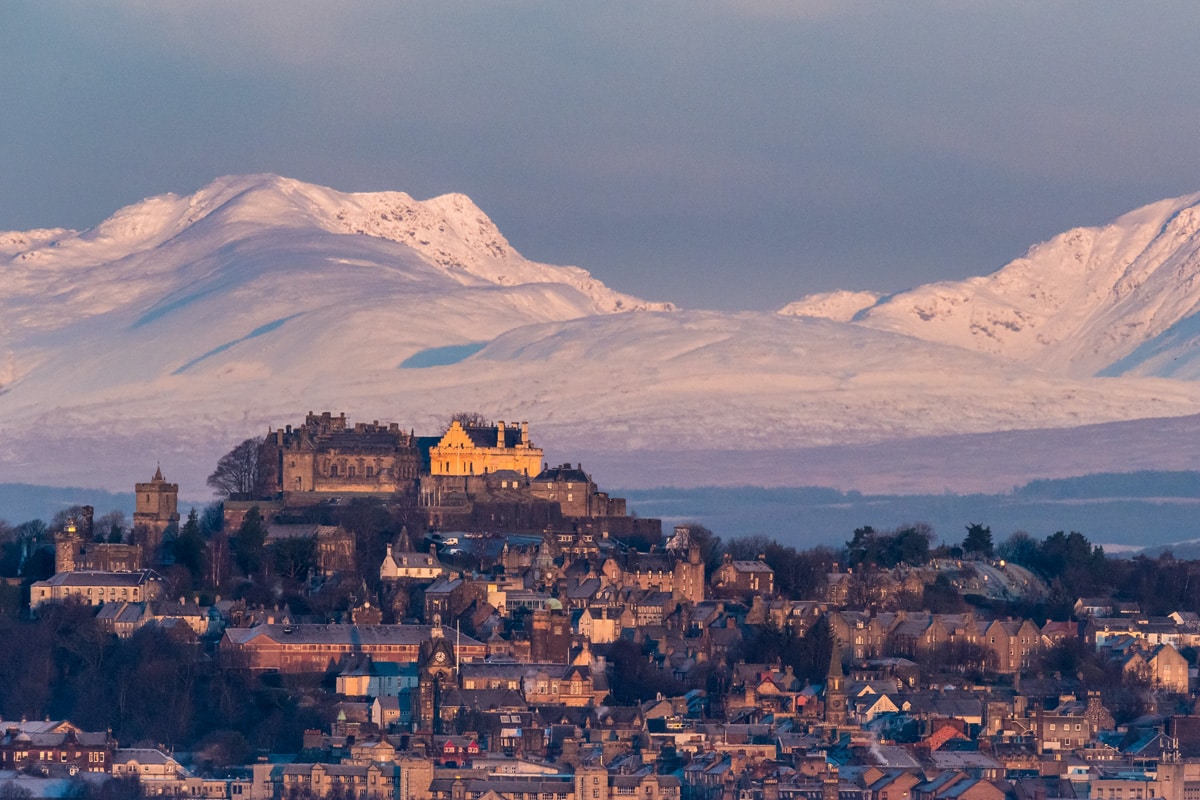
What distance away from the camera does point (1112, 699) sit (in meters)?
116

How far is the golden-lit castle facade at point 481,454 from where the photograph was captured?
139 m

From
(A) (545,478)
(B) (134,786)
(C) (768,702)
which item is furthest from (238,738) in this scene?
(A) (545,478)

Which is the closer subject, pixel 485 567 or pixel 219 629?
pixel 219 629

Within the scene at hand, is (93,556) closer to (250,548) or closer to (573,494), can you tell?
(250,548)

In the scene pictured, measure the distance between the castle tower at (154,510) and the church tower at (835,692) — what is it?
23.5 m

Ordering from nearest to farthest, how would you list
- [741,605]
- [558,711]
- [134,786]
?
[134,786], [558,711], [741,605]

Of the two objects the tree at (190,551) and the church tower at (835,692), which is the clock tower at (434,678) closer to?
the church tower at (835,692)

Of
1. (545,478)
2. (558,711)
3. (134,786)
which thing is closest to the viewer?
(134,786)

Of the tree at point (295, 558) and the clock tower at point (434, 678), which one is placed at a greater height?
the tree at point (295, 558)

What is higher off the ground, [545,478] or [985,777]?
[545,478]

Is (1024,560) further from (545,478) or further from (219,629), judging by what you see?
(219,629)

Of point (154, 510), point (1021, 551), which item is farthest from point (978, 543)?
point (154, 510)

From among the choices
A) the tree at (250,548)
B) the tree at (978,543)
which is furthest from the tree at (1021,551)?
the tree at (250,548)

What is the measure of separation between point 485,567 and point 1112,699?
20559 mm
